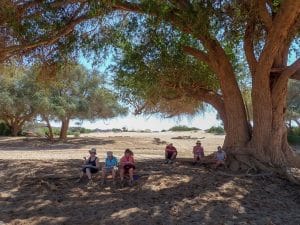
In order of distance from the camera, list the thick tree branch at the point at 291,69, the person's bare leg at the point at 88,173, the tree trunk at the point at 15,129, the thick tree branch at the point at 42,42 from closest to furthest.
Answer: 1. the person's bare leg at the point at 88,173
2. the thick tree branch at the point at 42,42
3. the thick tree branch at the point at 291,69
4. the tree trunk at the point at 15,129

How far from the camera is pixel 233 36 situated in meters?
13.9

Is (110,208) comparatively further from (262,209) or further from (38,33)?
(38,33)

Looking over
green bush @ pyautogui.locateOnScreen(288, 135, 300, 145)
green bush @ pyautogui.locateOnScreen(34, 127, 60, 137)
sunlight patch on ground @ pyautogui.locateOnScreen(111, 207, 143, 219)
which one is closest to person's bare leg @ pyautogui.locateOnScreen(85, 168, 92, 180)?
sunlight patch on ground @ pyautogui.locateOnScreen(111, 207, 143, 219)

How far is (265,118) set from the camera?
13289mm

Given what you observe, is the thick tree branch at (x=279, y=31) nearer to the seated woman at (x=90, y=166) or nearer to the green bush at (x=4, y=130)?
the seated woman at (x=90, y=166)

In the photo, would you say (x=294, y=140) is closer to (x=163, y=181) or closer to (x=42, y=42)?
(x=163, y=181)

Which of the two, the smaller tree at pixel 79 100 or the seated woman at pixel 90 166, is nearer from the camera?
the seated woman at pixel 90 166

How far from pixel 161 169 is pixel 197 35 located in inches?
141

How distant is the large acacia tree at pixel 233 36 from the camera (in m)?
12.1

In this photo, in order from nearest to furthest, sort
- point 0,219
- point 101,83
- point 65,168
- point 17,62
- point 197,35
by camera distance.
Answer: point 0,219 < point 197,35 < point 65,168 < point 17,62 < point 101,83

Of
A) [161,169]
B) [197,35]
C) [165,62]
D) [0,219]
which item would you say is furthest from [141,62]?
[0,219]

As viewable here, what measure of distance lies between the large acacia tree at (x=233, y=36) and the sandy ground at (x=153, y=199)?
149 centimetres

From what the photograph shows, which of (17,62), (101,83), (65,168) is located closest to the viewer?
(65,168)

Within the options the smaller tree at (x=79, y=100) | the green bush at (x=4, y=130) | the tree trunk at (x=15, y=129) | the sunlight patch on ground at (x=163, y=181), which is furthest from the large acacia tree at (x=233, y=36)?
the green bush at (x=4, y=130)
